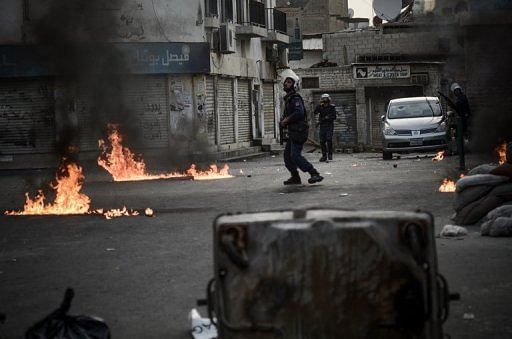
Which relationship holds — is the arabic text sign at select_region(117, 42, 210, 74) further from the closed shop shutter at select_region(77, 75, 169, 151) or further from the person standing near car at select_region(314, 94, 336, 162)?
the person standing near car at select_region(314, 94, 336, 162)

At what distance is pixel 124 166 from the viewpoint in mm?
22141

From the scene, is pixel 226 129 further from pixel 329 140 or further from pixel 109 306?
pixel 109 306

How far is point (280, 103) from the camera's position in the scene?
41344 millimetres

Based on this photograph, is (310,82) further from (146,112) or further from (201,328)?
(201,328)

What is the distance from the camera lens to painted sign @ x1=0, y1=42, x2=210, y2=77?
27375mm

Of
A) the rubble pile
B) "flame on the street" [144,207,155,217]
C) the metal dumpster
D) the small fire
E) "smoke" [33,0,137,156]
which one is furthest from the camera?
"smoke" [33,0,137,156]

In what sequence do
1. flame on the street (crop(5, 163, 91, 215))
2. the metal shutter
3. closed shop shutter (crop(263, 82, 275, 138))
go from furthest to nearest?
closed shop shutter (crop(263, 82, 275, 138))
the metal shutter
flame on the street (crop(5, 163, 91, 215))

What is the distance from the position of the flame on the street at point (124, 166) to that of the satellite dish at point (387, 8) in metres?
16.6

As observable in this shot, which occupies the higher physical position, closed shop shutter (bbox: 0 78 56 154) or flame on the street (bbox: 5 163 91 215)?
closed shop shutter (bbox: 0 78 56 154)

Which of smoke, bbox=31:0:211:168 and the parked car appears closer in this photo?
smoke, bbox=31:0:211:168

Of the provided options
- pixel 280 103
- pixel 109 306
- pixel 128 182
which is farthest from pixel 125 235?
pixel 280 103

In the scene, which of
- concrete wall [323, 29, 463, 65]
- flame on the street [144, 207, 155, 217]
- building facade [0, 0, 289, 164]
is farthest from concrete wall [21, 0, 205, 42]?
flame on the street [144, 207, 155, 217]

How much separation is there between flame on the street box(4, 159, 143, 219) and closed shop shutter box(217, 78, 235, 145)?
17077 mm

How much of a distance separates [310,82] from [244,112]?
843 centimetres
